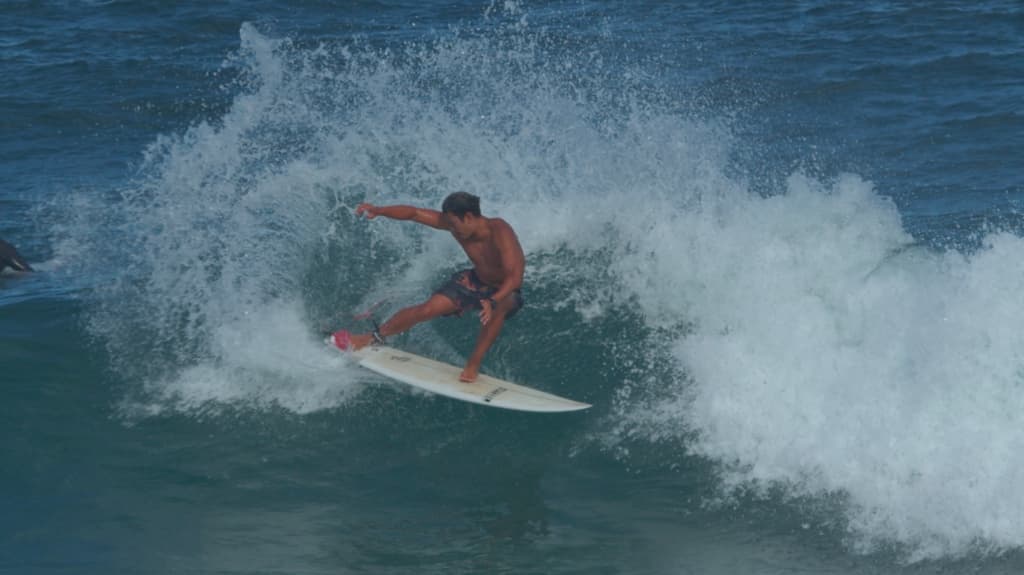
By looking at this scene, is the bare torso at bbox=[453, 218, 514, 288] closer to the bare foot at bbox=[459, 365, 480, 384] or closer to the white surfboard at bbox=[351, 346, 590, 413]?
the bare foot at bbox=[459, 365, 480, 384]

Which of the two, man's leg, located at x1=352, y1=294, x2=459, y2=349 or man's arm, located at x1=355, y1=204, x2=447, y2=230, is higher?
man's arm, located at x1=355, y1=204, x2=447, y2=230

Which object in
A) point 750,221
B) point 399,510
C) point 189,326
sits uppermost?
point 750,221

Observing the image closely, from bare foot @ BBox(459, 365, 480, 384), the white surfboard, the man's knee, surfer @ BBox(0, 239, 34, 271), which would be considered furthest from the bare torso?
surfer @ BBox(0, 239, 34, 271)

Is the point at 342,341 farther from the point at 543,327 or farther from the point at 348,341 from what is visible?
the point at 543,327

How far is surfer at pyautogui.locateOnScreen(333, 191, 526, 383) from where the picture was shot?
27.7ft

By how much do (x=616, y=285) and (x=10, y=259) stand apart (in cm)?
604

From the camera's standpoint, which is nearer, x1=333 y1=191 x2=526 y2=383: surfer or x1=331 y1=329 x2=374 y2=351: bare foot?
x1=333 y1=191 x2=526 y2=383: surfer

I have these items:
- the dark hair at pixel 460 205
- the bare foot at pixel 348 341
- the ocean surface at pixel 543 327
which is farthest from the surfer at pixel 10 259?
the dark hair at pixel 460 205

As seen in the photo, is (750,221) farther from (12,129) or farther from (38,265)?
(12,129)

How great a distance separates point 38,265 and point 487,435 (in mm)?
6005

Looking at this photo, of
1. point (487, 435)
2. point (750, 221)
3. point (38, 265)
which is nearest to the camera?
point (487, 435)

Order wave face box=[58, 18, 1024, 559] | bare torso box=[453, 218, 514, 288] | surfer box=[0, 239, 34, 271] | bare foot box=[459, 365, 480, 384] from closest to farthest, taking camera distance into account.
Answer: wave face box=[58, 18, 1024, 559], bare torso box=[453, 218, 514, 288], bare foot box=[459, 365, 480, 384], surfer box=[0, 239, 34, 271]

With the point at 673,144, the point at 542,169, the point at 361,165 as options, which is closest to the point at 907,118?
the point at 673,144

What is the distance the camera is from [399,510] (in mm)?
7879
